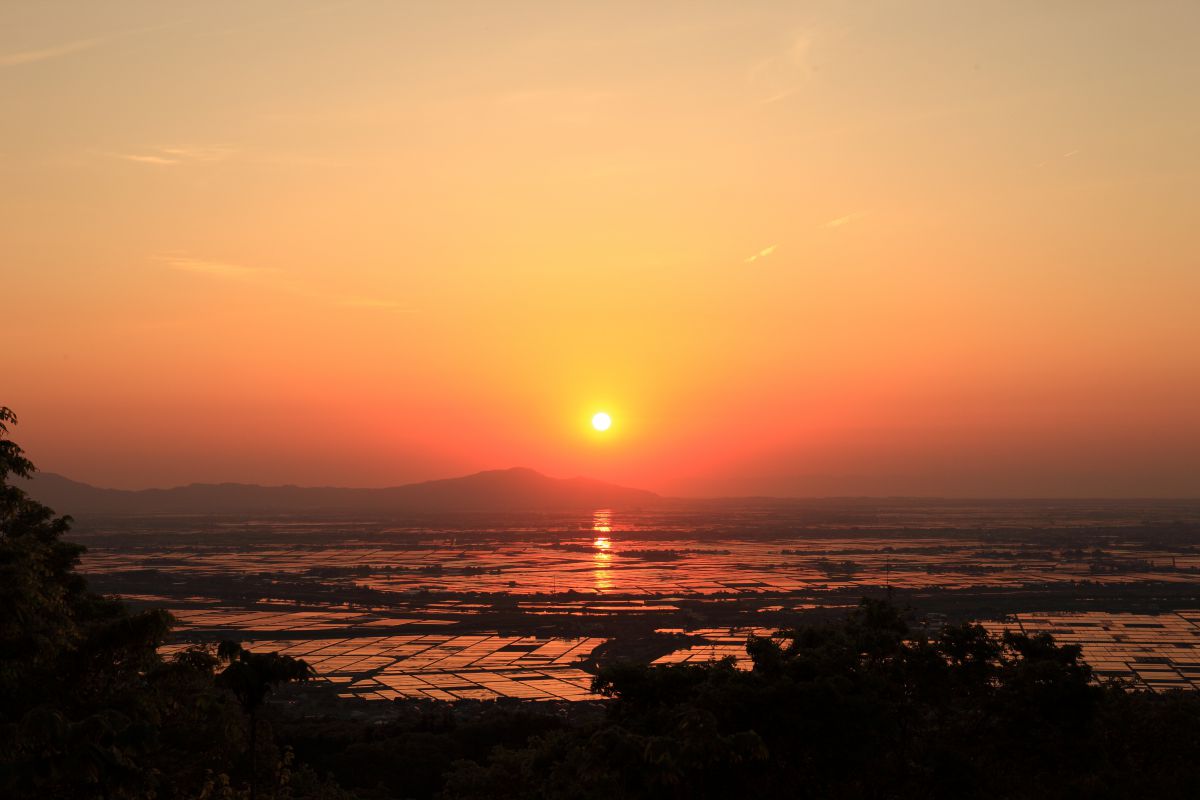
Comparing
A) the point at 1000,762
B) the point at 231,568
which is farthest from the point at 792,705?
the point at 231,568

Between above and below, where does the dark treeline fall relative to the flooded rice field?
above

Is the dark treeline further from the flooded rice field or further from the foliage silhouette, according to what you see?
the flooded rice field

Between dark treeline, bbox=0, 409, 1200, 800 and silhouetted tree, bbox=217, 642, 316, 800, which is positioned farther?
silhouetted tree, bbox=217, 642, 316, 800

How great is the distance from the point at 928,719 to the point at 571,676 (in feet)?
129

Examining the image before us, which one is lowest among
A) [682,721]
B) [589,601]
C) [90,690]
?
[589,601]

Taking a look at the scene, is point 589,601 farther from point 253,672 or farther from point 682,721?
point 253,672

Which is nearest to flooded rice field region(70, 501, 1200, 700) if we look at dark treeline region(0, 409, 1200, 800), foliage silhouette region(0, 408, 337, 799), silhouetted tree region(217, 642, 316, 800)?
dark treeline region(0, 409, 1200, 800)

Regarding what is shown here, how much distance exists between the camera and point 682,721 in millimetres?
21719

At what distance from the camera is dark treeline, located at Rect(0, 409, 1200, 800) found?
18797 mm

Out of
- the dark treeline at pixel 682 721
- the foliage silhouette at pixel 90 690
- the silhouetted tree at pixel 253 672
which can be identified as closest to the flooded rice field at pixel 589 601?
the dark treeline at pixel 682 721

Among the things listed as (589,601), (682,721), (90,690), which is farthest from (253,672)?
(589,601)

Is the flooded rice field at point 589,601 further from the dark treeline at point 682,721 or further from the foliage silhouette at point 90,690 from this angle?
the foliage silhouette at point 90,690

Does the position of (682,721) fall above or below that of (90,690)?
below

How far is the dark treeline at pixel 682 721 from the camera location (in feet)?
61.7
